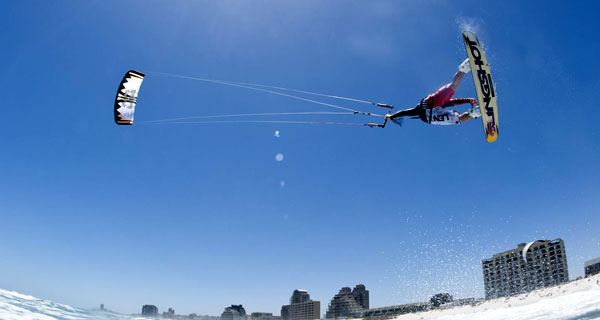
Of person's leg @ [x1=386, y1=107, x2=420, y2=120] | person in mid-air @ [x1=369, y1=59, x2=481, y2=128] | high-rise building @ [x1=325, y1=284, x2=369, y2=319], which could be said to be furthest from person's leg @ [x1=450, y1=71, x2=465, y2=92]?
high-rise building @ [x1=325, y1=284, x2=369, y2=319]

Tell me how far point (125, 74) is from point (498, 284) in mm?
134901

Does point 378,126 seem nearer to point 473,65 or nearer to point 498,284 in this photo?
point 473,65

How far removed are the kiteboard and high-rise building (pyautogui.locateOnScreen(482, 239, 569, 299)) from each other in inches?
3900

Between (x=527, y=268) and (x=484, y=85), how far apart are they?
12424 centimetres

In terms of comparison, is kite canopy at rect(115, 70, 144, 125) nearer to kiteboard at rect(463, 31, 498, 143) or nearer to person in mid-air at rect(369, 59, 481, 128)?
person in mid-air at rect(369, 59, 481, 128)

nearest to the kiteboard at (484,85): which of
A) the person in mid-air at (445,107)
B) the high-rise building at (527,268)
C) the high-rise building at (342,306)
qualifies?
the person in mid-air at (445,107)

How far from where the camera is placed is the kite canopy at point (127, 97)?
16.0m

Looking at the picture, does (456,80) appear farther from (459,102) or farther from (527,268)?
(527,268)

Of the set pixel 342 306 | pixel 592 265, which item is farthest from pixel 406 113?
pixel 342 306

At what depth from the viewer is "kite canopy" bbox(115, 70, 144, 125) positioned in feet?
52.4

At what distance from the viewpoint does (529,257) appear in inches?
4540

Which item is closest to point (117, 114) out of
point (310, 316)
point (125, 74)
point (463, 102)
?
point (125, 74)

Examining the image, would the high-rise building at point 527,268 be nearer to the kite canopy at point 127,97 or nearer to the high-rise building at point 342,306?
the high-rise building at point 342,306

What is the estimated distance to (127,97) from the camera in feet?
54.4
